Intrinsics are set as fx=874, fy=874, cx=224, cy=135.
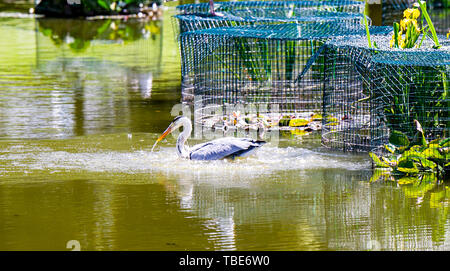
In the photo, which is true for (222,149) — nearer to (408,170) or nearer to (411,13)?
(408,170)

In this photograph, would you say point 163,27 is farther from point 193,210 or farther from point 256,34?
point 193,210

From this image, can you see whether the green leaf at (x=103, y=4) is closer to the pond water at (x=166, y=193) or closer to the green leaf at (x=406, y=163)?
the pond water at (x=166, y=193)

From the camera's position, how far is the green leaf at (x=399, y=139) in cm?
855

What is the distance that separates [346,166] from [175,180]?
1.75m

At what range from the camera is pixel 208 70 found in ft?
35.9

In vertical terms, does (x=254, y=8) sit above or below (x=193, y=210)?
above

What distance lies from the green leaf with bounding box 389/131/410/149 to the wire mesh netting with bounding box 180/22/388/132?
201 centimetres

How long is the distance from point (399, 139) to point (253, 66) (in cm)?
298

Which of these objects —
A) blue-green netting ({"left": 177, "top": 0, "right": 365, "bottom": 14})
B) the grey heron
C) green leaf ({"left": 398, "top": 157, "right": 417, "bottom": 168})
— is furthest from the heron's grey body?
blue-green netting ({"left": 177, "top": 0, "right": 365, "bottom": 14})

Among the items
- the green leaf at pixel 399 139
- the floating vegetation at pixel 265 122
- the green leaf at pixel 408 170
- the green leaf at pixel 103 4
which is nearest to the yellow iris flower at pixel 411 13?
the green leaf at pixel 399 139

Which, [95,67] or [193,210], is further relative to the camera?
[95,67]

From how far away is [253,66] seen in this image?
11062 mm
